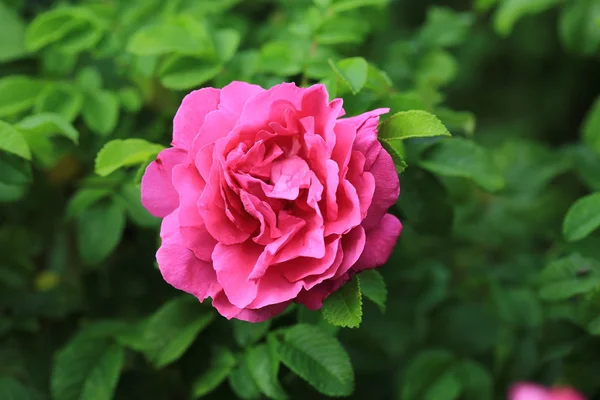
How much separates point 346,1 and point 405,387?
65 centimetres

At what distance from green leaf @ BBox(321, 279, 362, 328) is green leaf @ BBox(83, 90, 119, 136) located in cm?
51

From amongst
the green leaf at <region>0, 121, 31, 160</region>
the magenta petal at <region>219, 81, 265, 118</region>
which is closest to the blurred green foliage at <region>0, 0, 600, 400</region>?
the green leaf at <region>0, 121, 31, 160</region>

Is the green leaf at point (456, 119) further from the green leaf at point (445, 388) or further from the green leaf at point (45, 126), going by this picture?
the green leaf at point (45, 126)

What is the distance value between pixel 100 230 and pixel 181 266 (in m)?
0.35

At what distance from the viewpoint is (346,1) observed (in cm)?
115

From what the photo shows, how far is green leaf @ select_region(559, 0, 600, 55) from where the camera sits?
134 centimetres

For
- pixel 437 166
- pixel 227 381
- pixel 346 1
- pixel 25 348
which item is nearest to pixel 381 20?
pixel 346 1

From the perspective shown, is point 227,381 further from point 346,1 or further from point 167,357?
point 346,1

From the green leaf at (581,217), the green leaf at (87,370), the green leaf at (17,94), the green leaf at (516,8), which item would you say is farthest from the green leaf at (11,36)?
the green leaf at (581,217)

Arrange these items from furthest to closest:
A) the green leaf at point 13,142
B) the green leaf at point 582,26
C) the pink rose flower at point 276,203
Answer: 1. the green leaf at point 582,26
2. the green leaf at point 13,142
3. the pink rose flower at point 276,203

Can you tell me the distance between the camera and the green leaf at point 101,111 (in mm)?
1173

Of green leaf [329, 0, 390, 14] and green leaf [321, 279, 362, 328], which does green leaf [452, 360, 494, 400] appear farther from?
green leaf [329, 0, 390, 14]

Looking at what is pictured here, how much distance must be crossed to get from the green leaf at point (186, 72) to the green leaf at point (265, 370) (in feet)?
1.33

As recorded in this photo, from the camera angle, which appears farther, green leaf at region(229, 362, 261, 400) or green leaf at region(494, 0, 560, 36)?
green leaf at region(494, 0, 560, 36)
